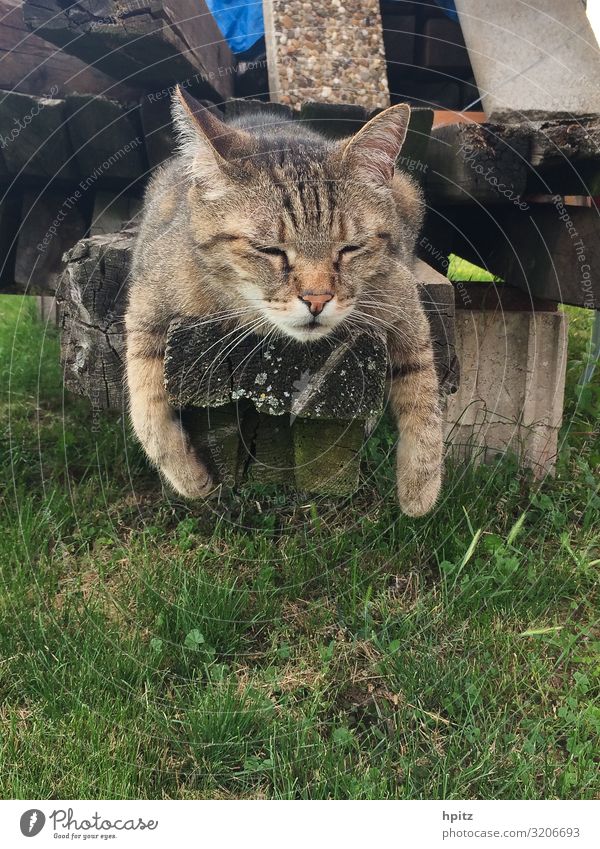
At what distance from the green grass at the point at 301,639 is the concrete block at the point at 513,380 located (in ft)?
0.58

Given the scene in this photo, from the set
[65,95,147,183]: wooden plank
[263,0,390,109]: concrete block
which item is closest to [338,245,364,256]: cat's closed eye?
A: [263,0,390,109]: concrete block

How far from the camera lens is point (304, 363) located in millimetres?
1681

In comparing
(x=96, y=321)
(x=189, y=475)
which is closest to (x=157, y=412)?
(x=189, y=475)

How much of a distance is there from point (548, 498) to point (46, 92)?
8.35ft

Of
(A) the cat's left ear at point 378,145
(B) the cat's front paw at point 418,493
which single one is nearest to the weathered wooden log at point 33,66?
(A) the cat's left ear at point 378,145

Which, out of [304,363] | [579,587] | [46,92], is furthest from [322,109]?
[579,587]

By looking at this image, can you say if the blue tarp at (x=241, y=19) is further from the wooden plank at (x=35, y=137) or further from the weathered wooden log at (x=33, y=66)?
the wooden plank at (x=35, y=137)

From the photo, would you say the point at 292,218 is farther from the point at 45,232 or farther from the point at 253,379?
the point at 45,232

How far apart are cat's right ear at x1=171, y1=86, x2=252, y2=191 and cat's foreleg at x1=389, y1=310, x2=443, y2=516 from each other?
708 mm

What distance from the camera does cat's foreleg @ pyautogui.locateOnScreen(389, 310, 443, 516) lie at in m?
2.16

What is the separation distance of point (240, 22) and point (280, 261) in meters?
2.00
